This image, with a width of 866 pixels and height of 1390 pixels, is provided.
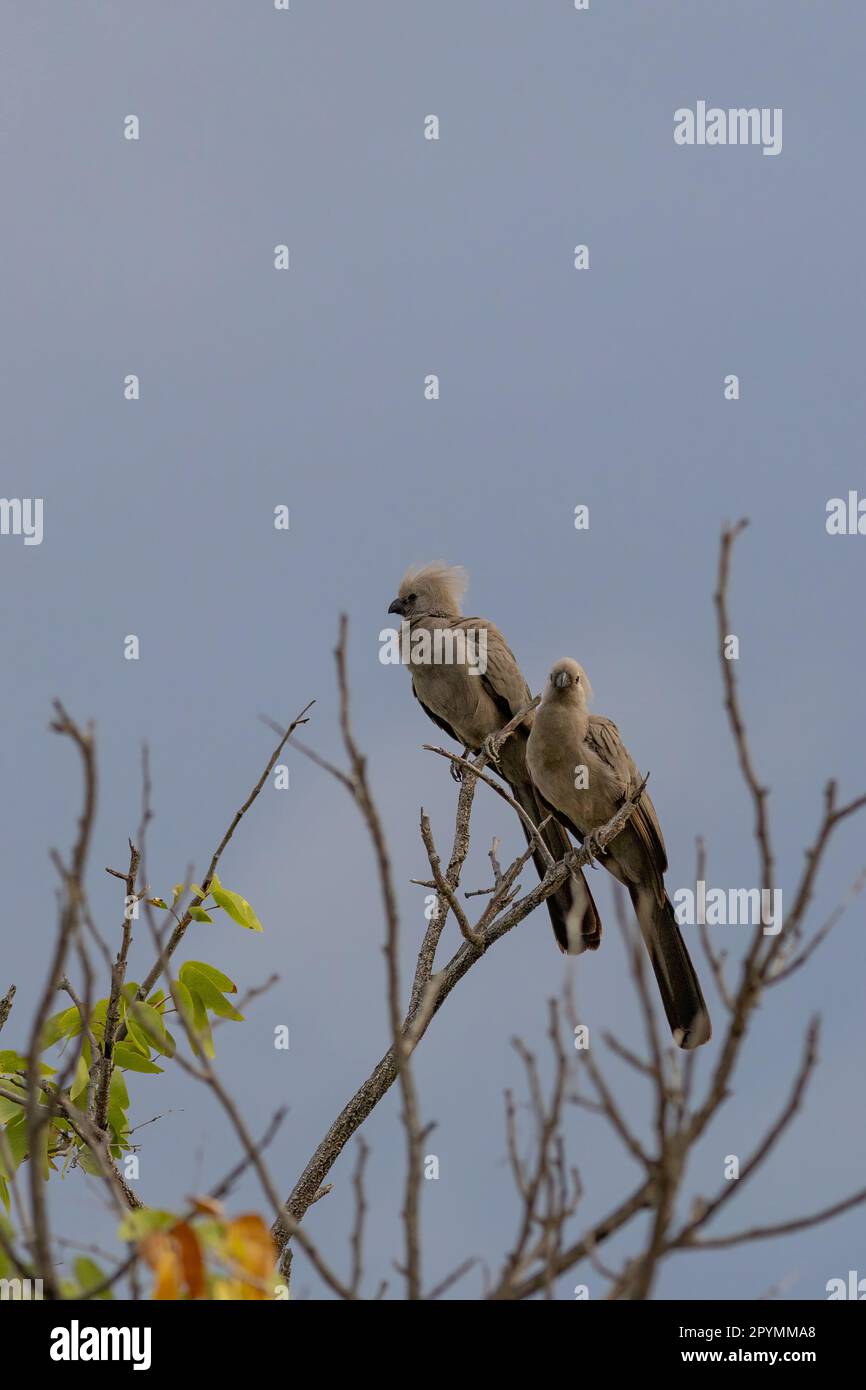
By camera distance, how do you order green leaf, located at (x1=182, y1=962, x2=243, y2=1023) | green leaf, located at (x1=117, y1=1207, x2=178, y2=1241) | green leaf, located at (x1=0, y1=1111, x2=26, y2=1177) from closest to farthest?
green leaf, located at (x1=117, y1=1207, x2=178, y2=1241)
green leaf, located at (x1=0, y1=1111, x2=26, y2=1177)
green leaf, located at (x1=182, y1=962, x2=243, y2=1023)

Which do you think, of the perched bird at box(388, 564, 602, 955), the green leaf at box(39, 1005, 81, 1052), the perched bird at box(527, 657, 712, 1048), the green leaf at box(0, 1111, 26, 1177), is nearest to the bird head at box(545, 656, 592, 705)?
the perched bird at box(527, 657, 712, 1048)

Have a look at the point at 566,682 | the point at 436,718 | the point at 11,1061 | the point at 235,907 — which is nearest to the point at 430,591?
the point at 436,718

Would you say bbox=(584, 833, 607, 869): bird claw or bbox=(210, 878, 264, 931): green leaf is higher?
bbox=(584, 833, 607, 869): bird claw

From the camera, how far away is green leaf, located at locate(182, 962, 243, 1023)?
3.30 metres

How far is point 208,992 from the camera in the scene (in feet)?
10.9

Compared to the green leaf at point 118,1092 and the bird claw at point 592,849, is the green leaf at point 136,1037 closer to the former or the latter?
the green leaf at point 118,1092

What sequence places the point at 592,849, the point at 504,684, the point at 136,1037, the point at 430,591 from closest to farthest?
the point at 136,1037 < the point at 592,849 < the point at 504,684 < the point at 430,591

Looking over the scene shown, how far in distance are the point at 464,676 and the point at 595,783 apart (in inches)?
53.9

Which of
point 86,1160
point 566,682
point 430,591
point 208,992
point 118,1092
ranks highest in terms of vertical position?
point 430,591

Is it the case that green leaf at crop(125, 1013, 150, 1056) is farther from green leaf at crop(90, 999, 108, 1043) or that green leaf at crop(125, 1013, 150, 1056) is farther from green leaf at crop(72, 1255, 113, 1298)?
green leaf at crop(72, 1255, 113, 1298)

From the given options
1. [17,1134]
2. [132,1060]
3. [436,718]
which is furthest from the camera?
[436,718]

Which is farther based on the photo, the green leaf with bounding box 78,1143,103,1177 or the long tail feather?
the long tail feather

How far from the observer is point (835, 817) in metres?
1.48

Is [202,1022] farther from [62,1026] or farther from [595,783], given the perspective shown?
[595,783]
